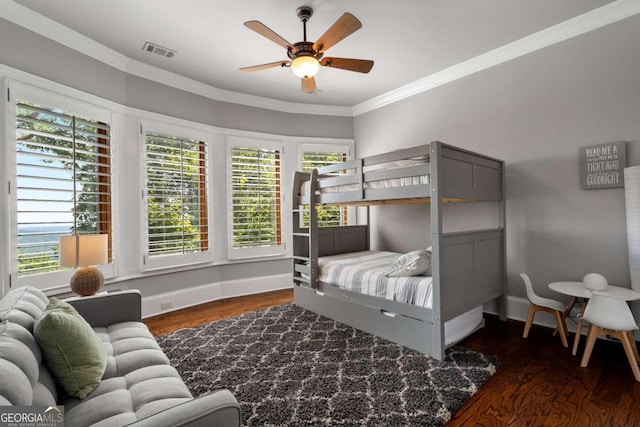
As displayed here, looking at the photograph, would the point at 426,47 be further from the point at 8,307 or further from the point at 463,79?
the point at 8,307

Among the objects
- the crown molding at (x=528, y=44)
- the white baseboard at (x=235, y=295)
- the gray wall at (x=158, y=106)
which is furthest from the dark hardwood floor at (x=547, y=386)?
the gray wall at (x=158, y=106)

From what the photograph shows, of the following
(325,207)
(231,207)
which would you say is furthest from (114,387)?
→ (325,207)

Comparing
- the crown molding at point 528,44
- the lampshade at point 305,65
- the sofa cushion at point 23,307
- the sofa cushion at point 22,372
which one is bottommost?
the sofa cushion at point 22,372

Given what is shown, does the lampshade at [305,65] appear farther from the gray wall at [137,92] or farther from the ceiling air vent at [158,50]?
the gray wall at [137,92]

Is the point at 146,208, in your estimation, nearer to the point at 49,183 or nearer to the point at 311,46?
the point at 49,183

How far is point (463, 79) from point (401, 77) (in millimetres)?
761

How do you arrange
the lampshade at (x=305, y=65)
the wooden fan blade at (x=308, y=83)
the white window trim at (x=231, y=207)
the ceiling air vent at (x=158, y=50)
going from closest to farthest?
1. the lampshade at (x=305, y=65)
2. the wooden fan blade at (x=308, y=83)
3. the ceiling air vent at (x=158, y=50)
4. the white window trim at (x=231, y=207)

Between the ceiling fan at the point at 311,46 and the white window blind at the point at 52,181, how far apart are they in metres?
1.86

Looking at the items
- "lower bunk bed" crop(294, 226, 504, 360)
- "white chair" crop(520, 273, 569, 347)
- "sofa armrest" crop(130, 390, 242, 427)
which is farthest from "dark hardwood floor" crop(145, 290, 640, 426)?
"sofa armrest" crop(130, 390, 242, 427)

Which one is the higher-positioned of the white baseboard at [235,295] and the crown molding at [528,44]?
the crown molding at [528,44]

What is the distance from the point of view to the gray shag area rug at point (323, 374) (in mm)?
1774

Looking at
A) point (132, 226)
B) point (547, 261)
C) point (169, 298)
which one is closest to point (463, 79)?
point (547, 261)

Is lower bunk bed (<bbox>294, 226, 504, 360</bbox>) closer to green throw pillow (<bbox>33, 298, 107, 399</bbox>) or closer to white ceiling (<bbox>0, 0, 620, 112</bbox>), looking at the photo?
white ceiling (<bbox>0, 0, 620, 112</bbox>)

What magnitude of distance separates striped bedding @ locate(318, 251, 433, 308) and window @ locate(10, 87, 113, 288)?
2522 millimetres
